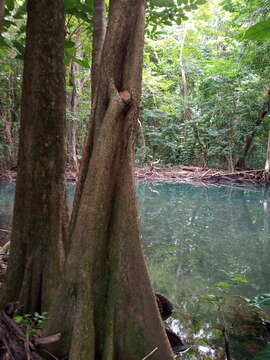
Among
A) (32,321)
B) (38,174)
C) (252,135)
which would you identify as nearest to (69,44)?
(38,174)

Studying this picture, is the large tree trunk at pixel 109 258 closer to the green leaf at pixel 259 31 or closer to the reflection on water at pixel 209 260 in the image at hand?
the reflection on water at pixel 209 260

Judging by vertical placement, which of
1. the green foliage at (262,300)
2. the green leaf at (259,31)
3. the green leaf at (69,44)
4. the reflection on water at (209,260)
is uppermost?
the green leaf at (69,44)

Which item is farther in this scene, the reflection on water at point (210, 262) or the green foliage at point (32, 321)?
the reflection on water at point (210, 262)

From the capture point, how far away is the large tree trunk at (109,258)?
8.36ft

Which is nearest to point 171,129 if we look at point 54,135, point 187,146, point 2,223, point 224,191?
point 187,146

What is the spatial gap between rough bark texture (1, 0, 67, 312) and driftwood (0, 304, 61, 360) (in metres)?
0.36

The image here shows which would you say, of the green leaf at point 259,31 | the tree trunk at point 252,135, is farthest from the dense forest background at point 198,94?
the green leaf at point 259,31

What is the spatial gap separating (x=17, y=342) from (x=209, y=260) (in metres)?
4.54

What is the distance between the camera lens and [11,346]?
2.50 metres

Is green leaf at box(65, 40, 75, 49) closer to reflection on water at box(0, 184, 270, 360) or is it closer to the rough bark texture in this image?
the rough bark texture

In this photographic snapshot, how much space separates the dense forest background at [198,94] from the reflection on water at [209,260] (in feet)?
18.7

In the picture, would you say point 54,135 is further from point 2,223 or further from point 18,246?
point 2,223

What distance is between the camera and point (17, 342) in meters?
2.56

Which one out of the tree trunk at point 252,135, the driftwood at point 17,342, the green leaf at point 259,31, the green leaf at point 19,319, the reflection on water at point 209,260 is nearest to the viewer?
the green leaf at point 259,31
